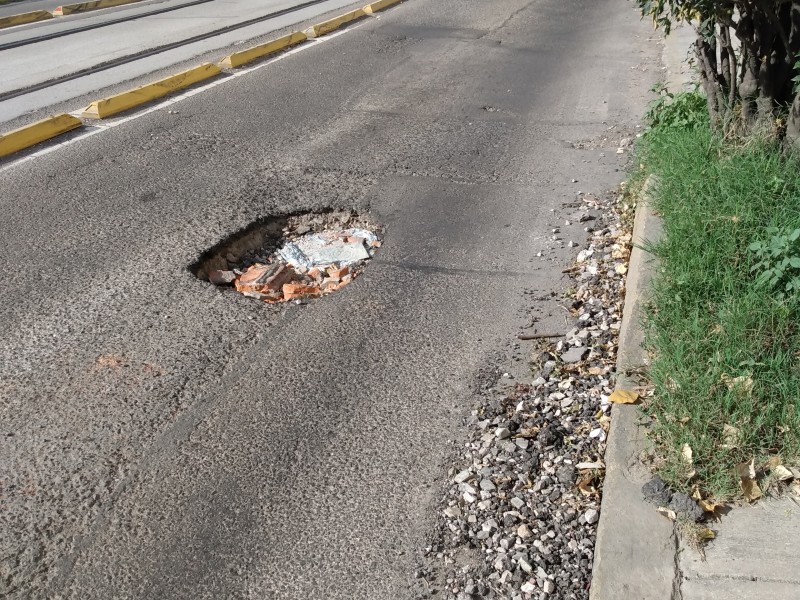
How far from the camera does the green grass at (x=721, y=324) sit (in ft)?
11.3

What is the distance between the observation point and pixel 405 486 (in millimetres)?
3611

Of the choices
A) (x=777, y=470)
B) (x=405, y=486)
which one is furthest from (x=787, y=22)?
(x=405, y=486)

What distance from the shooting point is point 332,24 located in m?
14.4

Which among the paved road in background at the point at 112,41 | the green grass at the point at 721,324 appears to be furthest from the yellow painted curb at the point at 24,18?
the green grass at the point at 721,324

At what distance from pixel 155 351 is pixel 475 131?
4898 millimetres

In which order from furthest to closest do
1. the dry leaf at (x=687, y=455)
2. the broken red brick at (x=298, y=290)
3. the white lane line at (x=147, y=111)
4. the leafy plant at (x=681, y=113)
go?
1. the white lane line at (x=147, y=111)
2. the leafy plant at (x=681, y=113)
3. the broken red brick at (x=298, y=290)
4. the dry leaf at (x=687, y=455)

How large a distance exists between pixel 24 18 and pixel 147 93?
8.83m

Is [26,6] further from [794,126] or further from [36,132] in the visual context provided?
[794,126]

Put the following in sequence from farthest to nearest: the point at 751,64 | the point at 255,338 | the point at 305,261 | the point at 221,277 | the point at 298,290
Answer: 1. the point at 751,64
2. the point at 305,261
3. the point at 221,277
4. the point at 298,290
5. the point at 255,338

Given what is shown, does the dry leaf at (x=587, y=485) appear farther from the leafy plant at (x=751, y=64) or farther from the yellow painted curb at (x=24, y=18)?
the yellow painted curb at (x=24, y=18)

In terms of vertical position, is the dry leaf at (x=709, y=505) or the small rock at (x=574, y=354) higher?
the dry leaf at (x=709, y=505)

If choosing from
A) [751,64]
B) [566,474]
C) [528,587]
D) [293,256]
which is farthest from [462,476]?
[751,64]

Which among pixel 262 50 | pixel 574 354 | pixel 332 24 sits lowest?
pixel 332 24

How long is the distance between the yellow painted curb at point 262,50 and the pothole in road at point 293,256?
592cm
